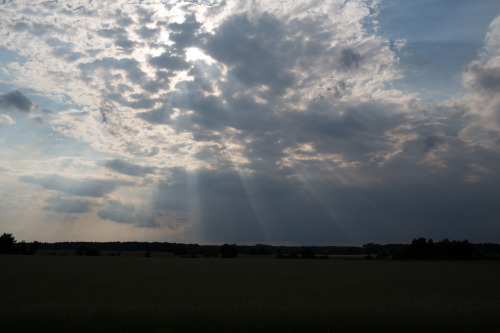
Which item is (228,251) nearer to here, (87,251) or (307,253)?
(307,253)

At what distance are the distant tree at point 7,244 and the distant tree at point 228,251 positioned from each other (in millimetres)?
62275

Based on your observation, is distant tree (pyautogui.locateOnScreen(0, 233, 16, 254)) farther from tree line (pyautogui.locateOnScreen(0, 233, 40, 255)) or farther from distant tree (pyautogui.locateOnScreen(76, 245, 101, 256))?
distant tree (pyautogui.locateOnScreen(76, 245, 101, 256))

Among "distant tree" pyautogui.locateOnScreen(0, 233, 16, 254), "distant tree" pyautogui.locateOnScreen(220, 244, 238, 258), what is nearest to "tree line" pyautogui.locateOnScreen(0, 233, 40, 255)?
"distant tree" pyautogui.locateOnScreen(0, 233, 16, 254)

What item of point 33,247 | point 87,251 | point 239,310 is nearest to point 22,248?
point 33,247

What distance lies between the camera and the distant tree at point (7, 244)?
114 meters

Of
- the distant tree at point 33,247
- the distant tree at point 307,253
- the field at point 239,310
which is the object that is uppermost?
the distant tree at point 33,247

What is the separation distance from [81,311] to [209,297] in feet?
25.5

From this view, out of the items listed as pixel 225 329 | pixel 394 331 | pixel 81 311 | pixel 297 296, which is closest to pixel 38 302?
pixel 81 311

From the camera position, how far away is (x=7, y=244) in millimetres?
114500

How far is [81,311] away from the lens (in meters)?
17.4

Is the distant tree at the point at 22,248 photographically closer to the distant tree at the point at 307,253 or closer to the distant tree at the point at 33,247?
the distant tree at the point at 33,247

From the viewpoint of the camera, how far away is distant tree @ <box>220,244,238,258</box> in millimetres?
121750

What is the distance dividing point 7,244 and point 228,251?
66.6 metres

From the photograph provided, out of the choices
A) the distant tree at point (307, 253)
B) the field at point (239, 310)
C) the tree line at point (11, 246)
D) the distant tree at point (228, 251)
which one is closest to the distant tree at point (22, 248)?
the tree line at point (11, 246)
